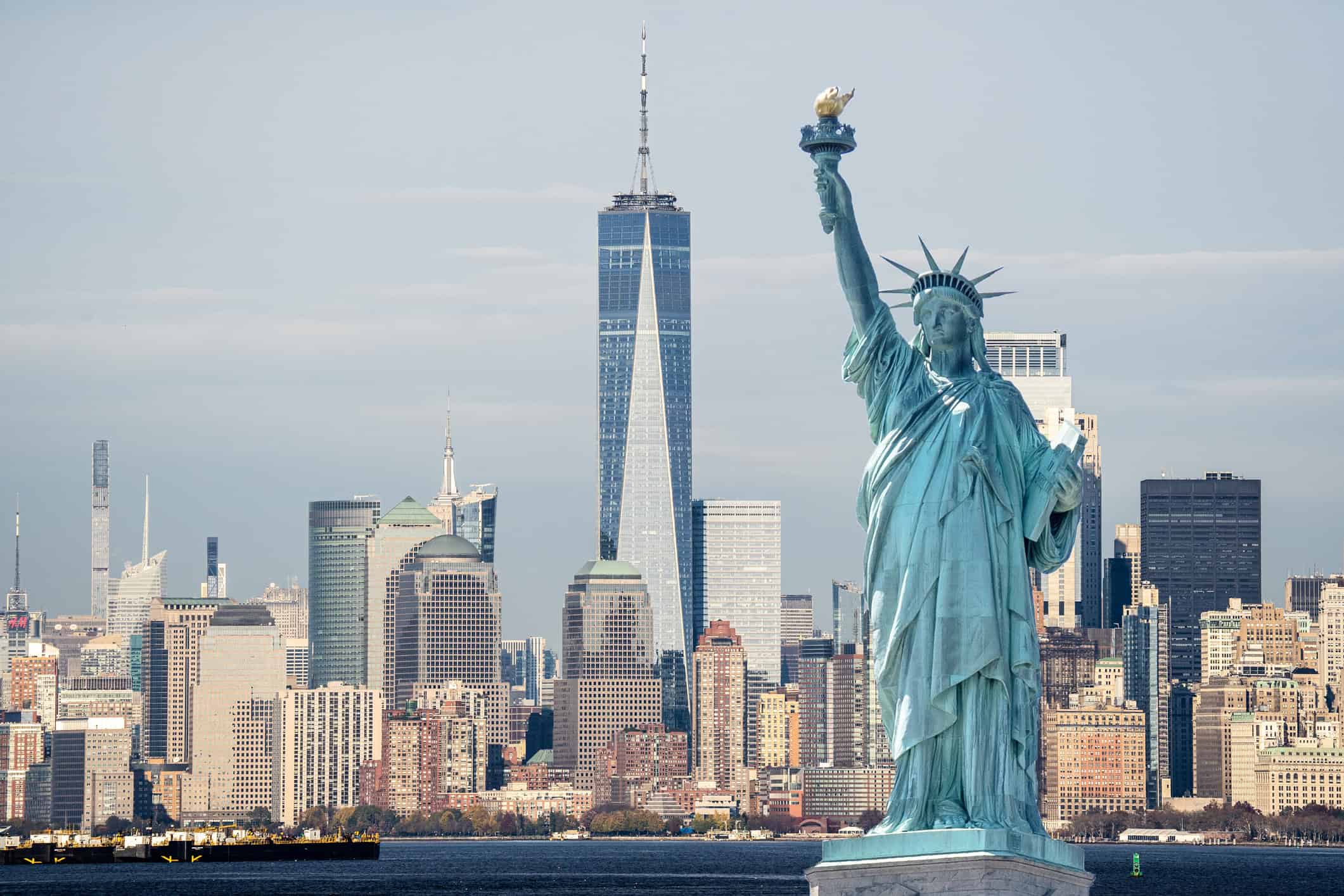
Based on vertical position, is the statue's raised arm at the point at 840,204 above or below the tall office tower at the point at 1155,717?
above

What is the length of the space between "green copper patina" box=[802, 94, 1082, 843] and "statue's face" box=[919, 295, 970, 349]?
0.01 m

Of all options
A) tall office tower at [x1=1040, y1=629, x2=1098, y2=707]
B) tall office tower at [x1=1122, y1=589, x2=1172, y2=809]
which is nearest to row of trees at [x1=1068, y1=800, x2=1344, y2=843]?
tall office tower at [x1=1122, y1=589, x2=1172, y2=809]

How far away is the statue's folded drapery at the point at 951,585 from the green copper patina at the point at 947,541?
0.01 m

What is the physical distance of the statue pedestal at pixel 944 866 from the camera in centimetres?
2153

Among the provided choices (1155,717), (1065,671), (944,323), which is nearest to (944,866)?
(944,323)

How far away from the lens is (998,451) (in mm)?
22469

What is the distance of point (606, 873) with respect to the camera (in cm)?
11894

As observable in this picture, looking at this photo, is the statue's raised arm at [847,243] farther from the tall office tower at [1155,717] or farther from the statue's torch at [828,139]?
the tall office tower at [1155,717]

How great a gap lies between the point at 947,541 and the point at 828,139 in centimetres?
301

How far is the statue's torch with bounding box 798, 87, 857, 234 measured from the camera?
22391mm

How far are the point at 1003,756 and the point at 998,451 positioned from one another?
2190 mm

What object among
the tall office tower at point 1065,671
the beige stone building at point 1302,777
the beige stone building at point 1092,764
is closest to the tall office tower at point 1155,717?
the beige stone building at point 1092,764

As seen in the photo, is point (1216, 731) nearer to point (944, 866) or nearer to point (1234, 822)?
point (1234, 822)

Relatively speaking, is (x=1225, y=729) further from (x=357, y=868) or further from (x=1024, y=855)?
(x=1024, y=855)
